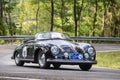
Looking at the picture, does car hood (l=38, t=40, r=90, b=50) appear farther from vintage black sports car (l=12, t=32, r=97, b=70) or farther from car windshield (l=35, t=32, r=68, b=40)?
car windshield (l=35, t=32, r=68, b=40)

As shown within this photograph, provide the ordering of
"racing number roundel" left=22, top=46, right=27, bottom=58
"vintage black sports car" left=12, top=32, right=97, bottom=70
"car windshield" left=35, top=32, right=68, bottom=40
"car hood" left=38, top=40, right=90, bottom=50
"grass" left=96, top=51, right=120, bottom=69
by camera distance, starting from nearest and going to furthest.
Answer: "vintage black sports car" left=12, top=32, right=97, bottom=70 → "car hood" left=38, top=40, right=90, bottom=50 → "car windshield" left=35, top=32, right=68, bottom=40 → "racing number roundel" left=22, top=46, right=27, bottom=58 → "grass" left=96, top=51, right=120, bottom=69

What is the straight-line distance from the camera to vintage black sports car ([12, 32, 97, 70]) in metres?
15.3

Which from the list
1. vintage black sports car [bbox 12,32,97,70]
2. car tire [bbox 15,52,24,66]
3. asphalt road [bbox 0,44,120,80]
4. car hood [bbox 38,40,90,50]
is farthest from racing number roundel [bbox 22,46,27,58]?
asphalt road [bbox 0,44,120,80]

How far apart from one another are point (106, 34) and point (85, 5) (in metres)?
11.1

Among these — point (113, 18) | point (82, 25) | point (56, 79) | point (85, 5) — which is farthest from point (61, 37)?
point (82, 25)

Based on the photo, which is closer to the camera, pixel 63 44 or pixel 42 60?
pixel 63 44

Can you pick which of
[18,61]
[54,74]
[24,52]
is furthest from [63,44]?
[54,74]

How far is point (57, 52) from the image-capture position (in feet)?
50.3

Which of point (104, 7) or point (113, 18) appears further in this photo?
point (104, 7)

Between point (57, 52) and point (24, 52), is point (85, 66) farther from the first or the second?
point (24, 52)

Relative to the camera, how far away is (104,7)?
217 ft

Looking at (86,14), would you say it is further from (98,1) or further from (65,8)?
(98,1)

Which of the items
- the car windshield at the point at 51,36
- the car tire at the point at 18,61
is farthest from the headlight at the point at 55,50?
the car tire at the point at 18,61

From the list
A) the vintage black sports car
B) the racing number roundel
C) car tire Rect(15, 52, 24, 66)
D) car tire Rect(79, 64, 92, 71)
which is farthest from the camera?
car tire Rect(15, 52, 24, 66)
